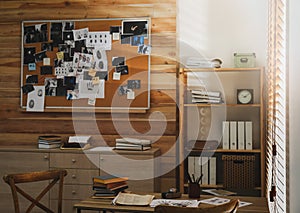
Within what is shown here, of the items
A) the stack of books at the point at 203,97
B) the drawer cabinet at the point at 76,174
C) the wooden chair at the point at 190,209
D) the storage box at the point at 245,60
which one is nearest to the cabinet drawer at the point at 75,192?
the drawer cabinet at the point at 76,174

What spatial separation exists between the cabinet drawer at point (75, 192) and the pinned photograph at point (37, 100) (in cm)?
96

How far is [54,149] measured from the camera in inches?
175

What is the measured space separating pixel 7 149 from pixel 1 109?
67 centimetres

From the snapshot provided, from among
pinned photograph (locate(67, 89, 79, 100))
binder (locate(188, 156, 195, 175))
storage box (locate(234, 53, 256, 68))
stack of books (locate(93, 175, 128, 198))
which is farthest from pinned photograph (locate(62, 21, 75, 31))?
stack of books (locate(93, 175, 128, 198))

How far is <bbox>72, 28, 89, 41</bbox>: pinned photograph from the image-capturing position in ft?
15.8

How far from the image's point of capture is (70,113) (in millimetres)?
4812

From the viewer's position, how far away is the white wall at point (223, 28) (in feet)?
14.8

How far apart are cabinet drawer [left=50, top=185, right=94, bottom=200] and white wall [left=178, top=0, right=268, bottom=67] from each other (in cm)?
162

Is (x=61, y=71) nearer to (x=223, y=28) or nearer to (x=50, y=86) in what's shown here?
(x=50, y=86)

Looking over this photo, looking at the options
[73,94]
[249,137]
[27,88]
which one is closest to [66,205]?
[73,94]

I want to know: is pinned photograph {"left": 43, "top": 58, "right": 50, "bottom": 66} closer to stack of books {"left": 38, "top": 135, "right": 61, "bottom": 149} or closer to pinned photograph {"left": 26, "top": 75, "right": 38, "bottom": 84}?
pinned photograph {"left": 26, "top": 75, "right": 38, "bottom": 84}

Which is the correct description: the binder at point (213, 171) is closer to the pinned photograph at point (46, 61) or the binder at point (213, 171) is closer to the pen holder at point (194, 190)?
the pen holder at point (194, 190)

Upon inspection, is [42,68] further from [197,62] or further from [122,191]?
[122,191]

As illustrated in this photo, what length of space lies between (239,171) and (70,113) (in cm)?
184
